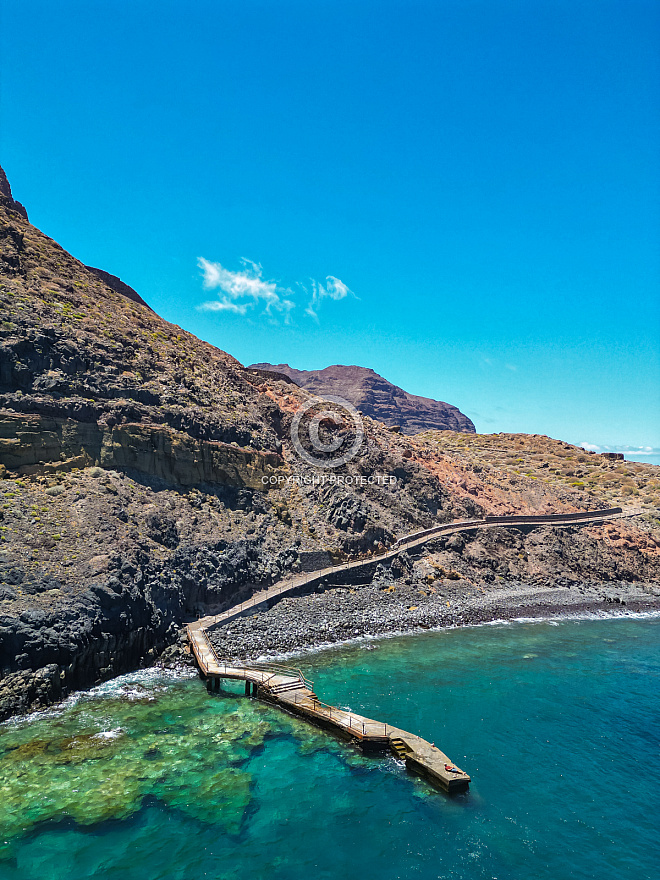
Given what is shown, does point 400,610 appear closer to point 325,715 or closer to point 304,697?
point 304,697

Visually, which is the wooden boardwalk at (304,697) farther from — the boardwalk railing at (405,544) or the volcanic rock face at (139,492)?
the volcanic rock face at (139,492)

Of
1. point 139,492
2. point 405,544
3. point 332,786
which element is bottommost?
point 332,786

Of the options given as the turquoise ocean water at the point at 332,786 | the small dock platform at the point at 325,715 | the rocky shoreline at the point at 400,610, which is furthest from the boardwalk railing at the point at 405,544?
the turquoise ocean water at the point at 332,786

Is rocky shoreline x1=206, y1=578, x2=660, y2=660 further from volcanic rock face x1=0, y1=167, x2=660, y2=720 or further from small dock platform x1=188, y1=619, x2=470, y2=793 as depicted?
volcanic rock face x1=0, y1=167, x2=660, y2=720

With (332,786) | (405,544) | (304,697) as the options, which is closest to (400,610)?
(405,544)

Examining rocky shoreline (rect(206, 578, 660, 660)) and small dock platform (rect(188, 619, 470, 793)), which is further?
rocky shoreline (rect(206, 578, 660, 660))

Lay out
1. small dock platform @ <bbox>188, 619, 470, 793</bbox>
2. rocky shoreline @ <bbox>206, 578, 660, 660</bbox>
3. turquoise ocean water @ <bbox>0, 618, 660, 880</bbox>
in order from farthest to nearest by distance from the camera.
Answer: rocky shoreline @ <bbox>206, 578, 660, 660</bbox> < small dock platform @ <bbox>188, 619, 470, 793</bbox> < turquoise ocean water @ <bbox>0, 618, 660, 880</bbox>

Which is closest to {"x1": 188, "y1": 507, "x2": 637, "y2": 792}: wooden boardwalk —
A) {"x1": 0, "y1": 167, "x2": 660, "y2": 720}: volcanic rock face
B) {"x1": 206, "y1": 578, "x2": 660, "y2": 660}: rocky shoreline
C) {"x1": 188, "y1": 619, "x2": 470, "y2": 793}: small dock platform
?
{"x1": 188, "y1": 619, "x2": 470, "y2": 793}: small dock platform
